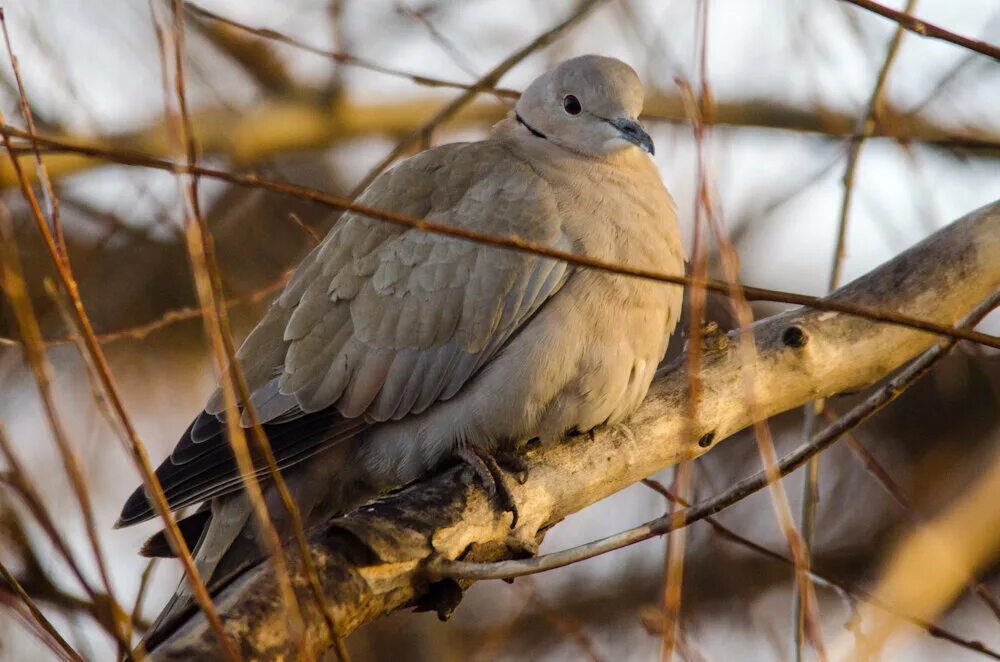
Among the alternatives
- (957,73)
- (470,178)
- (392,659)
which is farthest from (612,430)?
(392,659)

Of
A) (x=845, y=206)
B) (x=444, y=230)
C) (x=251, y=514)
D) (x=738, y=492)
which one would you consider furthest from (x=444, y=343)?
(x=444, y=230)

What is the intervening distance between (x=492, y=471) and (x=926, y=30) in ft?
5.23

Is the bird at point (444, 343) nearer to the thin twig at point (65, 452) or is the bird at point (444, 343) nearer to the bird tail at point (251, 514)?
the bird tail at point (251, 514)

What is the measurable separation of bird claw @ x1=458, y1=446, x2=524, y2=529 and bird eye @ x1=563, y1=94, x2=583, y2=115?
124cm

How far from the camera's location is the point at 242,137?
5.06 meters

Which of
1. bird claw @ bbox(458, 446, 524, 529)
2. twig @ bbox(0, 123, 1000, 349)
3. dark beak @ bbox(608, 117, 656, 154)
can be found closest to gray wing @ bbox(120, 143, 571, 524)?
bird claw @ bbox(458, 446, 524, 529)

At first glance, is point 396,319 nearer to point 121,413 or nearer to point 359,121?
point 121,413

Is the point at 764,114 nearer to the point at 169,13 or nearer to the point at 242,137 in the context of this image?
the point at 242,137

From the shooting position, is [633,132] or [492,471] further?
[633,132]

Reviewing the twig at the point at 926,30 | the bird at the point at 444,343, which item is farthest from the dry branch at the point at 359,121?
the twig at the point at 926,30

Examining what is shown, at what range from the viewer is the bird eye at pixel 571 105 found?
368 centimetres

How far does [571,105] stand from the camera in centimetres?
371

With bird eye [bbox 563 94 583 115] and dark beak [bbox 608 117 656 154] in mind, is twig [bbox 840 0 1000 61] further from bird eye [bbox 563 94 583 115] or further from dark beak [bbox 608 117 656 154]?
bird eye [bbox 563 94 583 115]

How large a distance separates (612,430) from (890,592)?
3.04 feet
